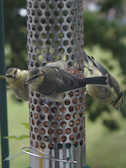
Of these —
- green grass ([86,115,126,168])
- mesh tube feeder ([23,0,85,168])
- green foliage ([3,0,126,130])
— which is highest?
green foliage ([3,0,126,130])

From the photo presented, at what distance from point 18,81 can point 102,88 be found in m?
0.40

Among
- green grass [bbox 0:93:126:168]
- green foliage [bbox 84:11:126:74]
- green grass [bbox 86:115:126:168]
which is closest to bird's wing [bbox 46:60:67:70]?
green foliage [bbox 84:11:126:74]

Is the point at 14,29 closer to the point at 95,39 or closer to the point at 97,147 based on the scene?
the point at 95,39

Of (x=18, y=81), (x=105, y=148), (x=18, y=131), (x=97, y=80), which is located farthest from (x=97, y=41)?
(x=18, y=131)

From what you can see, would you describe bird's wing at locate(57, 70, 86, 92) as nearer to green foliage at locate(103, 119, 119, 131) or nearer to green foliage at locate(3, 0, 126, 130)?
green foliage at locate(3, 0, 126, 130)

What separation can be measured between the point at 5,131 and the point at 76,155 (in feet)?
1.47

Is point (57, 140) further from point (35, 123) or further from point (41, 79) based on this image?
point (41, 79)

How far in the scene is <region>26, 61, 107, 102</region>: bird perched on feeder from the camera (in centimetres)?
160

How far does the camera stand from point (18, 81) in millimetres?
1923

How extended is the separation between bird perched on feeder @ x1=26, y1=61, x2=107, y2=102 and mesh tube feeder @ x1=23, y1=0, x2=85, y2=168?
96mm

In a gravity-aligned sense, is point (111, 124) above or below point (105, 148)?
above

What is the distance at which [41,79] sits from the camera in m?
1.60

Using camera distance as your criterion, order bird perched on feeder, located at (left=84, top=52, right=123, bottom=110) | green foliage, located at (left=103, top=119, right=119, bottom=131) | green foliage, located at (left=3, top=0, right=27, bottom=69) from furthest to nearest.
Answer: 1. green foliage, located at (left=103, top=119, right=119, bottom=131)
2. green foliage, located at (left=3, top=0, right=27, bottom=69)
3. bird perched on feeder, located at (left=84, top=52, right=123, bottom=110)

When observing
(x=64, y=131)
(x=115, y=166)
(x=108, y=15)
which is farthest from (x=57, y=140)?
(x=115, y=166)
